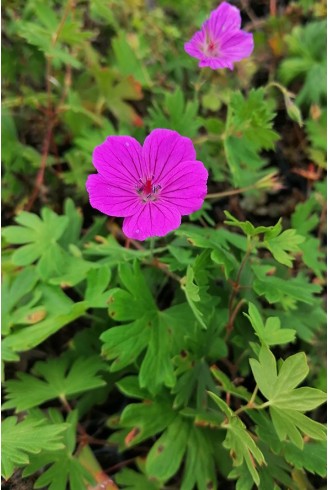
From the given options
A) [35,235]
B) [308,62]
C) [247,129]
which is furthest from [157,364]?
[308,62]

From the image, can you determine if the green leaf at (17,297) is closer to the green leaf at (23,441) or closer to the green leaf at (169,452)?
the green leaf at (23,441)

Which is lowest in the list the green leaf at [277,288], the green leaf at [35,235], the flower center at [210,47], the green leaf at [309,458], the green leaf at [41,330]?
the green leaf at [309,458]

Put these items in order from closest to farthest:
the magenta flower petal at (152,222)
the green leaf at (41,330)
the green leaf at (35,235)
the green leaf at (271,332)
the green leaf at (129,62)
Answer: the magenta flower petal at (152,222), the green leaf at (271,332), the green leaf at (41,330), the green leaf at (35,235), the green leaf at (129,62)

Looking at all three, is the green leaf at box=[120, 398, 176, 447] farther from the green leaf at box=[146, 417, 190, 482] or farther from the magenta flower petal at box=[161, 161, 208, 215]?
the magenta flower petal at box=[161, 161, 208, 215]

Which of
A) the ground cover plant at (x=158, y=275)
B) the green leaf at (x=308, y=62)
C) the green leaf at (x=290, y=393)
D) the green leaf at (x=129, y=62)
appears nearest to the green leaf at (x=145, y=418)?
the ground cover plant at (x=158, y=275)

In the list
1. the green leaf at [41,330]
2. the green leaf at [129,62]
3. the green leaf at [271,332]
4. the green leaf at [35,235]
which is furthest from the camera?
the green leaf at [129,62]

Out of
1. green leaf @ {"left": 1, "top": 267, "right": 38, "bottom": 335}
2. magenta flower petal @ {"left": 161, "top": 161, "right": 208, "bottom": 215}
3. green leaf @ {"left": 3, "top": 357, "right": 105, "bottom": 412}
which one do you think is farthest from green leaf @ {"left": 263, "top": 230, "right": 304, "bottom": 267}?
green leaf @ {"left": 1, "top": 267, "right": 38, "bottom": 335}

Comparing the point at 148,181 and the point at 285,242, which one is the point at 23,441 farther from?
the point at 285,242
